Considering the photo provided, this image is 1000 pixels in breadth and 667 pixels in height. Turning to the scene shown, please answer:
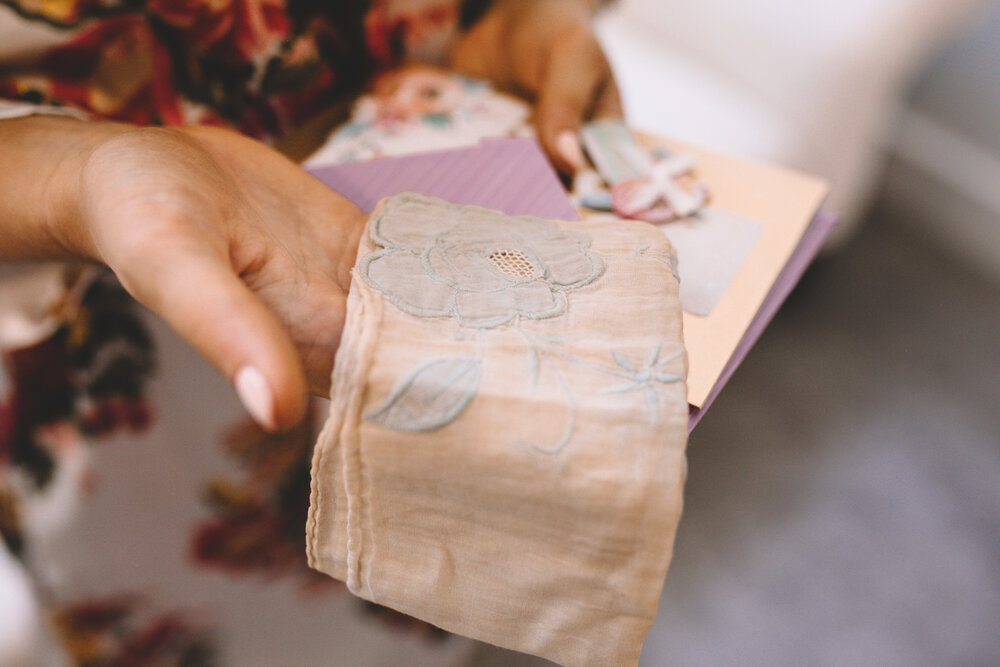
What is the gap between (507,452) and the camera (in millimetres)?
282

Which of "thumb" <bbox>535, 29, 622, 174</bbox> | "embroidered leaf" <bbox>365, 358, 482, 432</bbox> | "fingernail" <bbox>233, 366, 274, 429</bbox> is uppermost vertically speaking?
"thumb" <bbox>535, 29, 622, 174</bbox>

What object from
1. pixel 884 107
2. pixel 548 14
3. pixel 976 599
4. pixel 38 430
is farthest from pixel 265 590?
pixel 884 107

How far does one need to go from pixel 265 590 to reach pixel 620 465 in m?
0.50

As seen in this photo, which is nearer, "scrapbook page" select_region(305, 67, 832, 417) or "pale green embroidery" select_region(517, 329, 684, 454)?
"pale green embroidery" select_region(517, 329, 684, 454)

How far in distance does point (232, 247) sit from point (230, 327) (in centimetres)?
7

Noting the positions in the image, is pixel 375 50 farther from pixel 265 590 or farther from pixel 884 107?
pixel 884 107

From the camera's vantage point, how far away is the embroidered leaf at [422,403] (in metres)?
0.28

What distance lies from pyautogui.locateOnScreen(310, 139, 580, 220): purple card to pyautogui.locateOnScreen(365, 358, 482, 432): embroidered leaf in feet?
0.57

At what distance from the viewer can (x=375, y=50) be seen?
0.59 m

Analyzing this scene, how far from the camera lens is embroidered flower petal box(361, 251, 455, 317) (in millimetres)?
311

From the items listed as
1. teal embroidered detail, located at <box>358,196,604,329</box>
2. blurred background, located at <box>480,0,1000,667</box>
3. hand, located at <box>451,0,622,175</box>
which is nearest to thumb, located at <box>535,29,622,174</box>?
hand, located at <box>451,0,622,175</box>

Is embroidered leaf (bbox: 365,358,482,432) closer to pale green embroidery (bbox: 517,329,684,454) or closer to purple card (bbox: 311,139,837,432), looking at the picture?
pale green embroidery (bbox: 517,329,684,454)

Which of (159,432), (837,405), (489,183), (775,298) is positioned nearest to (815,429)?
(837,405)

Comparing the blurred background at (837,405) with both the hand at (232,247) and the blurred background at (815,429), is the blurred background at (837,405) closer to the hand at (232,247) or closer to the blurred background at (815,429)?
the blurred background at (815,429)
